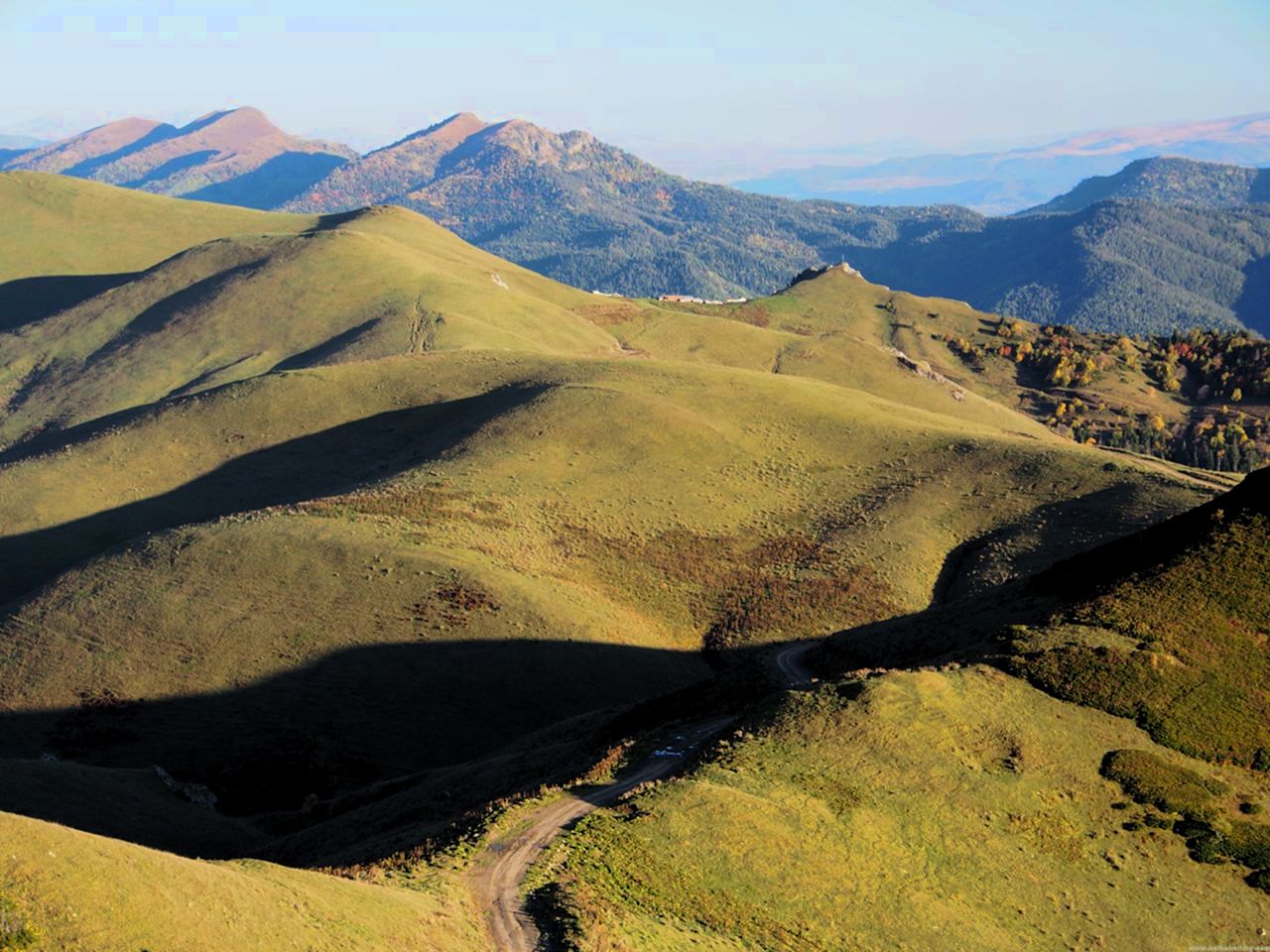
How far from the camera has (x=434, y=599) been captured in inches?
3351

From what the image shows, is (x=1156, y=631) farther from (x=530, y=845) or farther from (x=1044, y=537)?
(x=1044, y=537)

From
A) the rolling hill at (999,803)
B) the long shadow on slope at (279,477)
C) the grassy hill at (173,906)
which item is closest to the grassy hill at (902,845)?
the rolling hill at (999,803)

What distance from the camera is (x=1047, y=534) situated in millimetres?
93750

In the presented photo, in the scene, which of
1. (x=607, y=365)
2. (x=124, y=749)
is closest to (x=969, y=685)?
(x=124, y=749)

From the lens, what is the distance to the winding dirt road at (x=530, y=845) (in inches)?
1407

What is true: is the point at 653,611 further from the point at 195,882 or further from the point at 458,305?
the point at 458,305

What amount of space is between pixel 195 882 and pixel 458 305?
548 ft

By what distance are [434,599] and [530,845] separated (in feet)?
149

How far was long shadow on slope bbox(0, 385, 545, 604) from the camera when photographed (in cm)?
10925

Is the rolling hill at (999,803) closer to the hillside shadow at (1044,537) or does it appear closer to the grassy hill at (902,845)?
the grassy hill at (902,845)

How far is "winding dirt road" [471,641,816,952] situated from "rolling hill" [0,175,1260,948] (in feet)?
2.96

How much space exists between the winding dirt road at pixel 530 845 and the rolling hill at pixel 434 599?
35.5 inches

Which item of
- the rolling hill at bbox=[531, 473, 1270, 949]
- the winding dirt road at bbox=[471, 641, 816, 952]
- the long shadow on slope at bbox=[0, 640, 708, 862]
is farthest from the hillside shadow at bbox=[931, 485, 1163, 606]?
the winding dirt road at bbox=[471, 641, 816, 952]

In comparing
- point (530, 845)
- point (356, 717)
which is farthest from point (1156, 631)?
point (356, 717)
